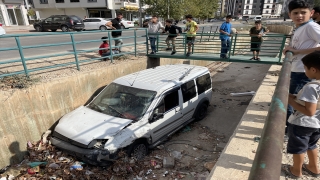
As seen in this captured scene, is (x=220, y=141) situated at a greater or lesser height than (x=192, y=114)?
lesser

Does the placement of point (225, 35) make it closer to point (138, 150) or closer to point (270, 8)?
point (138, 150)

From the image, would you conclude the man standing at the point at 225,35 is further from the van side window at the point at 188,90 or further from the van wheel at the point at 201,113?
the van side window at the point at 188,90

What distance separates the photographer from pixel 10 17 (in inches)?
1059

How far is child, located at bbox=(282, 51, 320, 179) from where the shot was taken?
5.59 feet

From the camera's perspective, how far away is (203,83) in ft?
20.3

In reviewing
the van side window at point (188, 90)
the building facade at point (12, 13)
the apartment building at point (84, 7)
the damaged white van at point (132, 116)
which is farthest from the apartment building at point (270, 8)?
the damaged white van at point (132, 116)

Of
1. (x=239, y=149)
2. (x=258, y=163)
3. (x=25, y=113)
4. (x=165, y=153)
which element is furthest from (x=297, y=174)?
(x=25, y=113)

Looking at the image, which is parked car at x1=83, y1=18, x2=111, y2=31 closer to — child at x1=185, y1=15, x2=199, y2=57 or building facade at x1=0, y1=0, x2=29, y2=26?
building facade at x1=0, y1=0, x2=29, y2=26

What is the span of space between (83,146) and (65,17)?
794 inches

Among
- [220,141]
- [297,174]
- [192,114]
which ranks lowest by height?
[220,141]

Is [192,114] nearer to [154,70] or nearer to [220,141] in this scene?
[220,141]

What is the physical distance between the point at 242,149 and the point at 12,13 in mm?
33437

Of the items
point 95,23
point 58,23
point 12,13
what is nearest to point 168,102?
point 58,23

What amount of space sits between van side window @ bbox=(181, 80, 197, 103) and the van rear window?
288 millimetres
